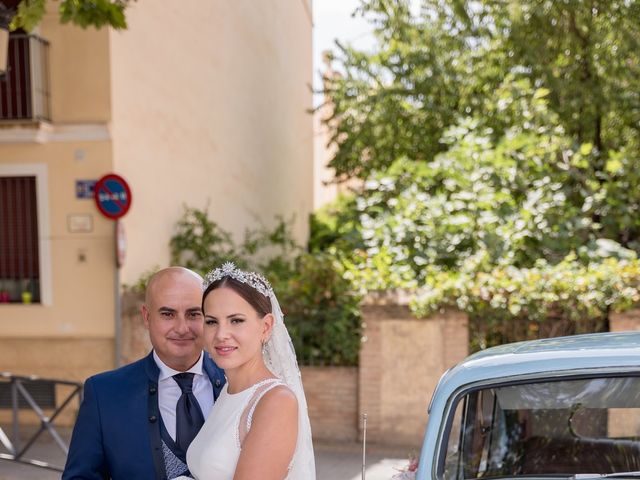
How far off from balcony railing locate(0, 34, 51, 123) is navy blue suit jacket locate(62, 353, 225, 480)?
24.7 ft

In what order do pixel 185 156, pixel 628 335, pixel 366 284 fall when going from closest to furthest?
pixel 628 335
pixel 366 284
pixel 185 156

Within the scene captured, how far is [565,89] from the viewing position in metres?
12.3

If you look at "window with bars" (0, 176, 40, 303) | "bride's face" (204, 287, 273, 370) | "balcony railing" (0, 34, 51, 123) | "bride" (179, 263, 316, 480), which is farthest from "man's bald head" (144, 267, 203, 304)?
"window with bars" (0, 176, 40, 303)

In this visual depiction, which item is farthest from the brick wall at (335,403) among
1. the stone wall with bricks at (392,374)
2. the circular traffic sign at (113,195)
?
the circular traffic sign at (113,195)

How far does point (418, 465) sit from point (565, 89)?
10509mm

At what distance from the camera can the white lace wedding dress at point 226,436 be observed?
224 cm

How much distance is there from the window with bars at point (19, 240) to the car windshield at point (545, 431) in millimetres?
7811

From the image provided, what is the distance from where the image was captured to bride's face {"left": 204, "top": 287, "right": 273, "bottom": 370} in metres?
2.33

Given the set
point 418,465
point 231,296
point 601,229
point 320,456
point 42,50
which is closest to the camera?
point 231,296

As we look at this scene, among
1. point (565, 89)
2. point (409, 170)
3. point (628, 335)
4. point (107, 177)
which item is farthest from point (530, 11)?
point (628, 335)

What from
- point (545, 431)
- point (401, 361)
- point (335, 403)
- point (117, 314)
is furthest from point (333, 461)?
point (545, 431)

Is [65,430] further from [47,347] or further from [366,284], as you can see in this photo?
[366,284]

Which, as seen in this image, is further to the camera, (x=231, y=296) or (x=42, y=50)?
(x=42, y=50)

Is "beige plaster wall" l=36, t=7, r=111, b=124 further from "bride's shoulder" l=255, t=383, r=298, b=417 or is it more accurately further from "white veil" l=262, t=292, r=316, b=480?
"bride's shoulder" l=255, t=383, r=298, b=417
